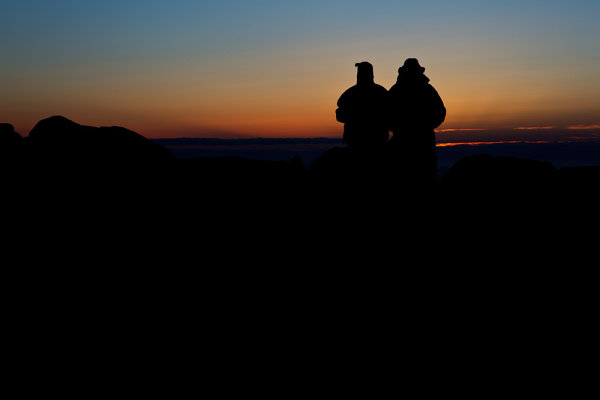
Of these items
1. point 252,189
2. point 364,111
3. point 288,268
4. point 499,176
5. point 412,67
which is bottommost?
point 288,268

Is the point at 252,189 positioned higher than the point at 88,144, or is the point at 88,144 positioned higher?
the point at 88,144

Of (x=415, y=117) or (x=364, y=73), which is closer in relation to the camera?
(x=364, y=73)

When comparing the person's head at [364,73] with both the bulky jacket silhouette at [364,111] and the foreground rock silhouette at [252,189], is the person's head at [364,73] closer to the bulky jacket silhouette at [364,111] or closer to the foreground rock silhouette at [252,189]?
the bulky jacket silhouette at [364,111]

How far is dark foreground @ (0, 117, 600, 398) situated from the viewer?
1670 centimetres

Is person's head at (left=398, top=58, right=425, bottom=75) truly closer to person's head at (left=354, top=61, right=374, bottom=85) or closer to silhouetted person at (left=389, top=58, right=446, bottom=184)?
silhouetted person at (left=389, top=58, right=446, bottom=184)

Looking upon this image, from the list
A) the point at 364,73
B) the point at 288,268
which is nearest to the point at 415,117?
the point at 364,73

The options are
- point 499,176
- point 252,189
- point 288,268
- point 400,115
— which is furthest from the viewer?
point 400,115

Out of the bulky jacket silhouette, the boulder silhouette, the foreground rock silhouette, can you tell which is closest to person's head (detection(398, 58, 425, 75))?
the bulky jacket silhouette

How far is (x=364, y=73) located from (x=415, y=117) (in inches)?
99.5

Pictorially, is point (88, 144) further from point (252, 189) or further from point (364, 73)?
point (364, 73)

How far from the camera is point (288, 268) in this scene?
61.2 ft

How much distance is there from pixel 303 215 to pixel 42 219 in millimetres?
7750

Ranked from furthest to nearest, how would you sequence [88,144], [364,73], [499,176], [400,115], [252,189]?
[400,115] < [364,73] < [499,176] < [252,189] < [88,144]

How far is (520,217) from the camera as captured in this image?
63.5 feet
